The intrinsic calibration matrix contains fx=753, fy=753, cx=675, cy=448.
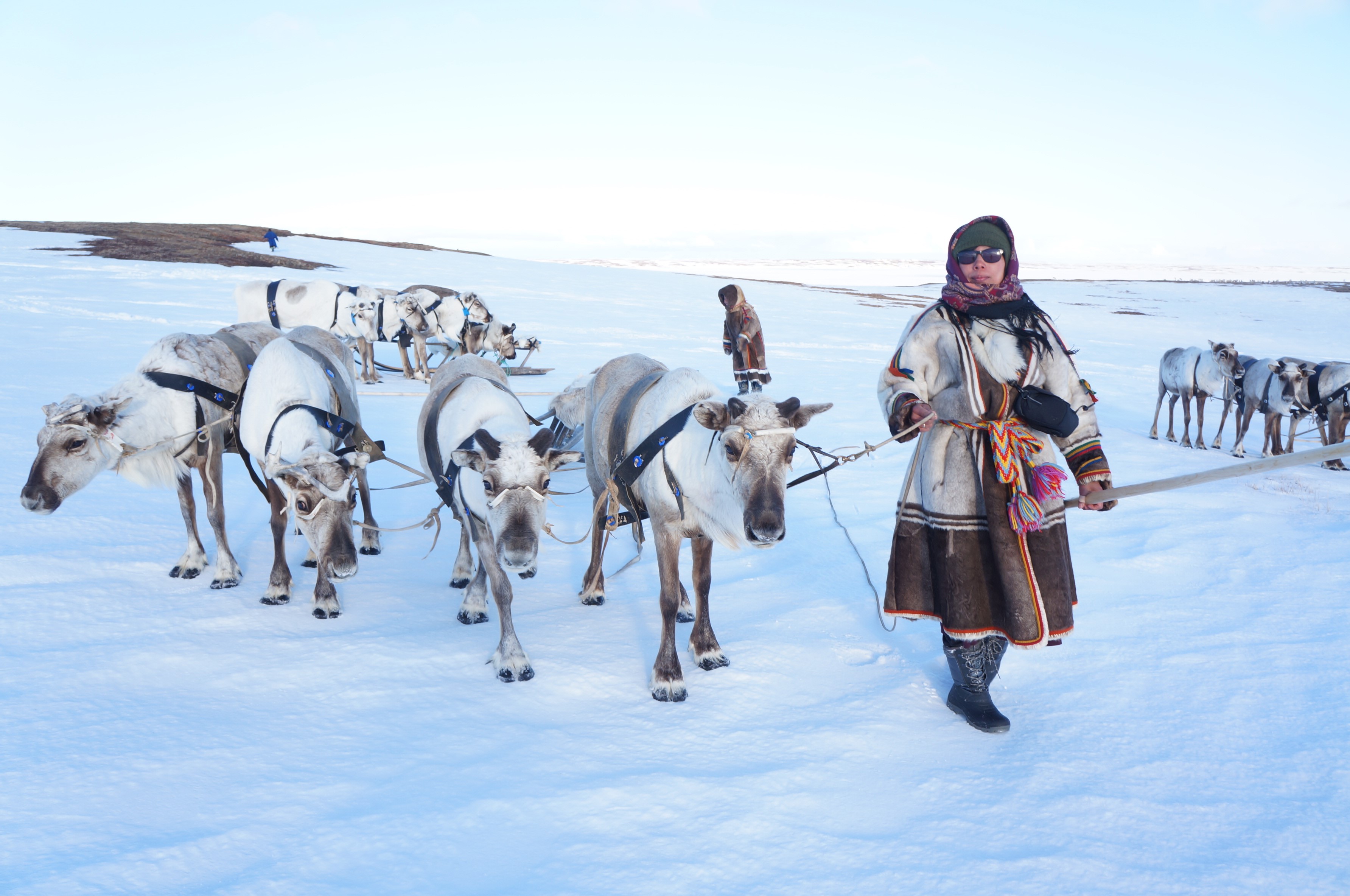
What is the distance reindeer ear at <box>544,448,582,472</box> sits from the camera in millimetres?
4070

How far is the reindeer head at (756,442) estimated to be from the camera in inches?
140

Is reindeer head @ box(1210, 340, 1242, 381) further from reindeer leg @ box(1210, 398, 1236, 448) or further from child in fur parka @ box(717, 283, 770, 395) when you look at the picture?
child in fur parka @ box(717, 283, 770, 395)

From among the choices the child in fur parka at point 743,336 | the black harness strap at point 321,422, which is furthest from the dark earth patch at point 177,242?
the black harness strap at point 321,422

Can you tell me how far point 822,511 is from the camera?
24.8 ft

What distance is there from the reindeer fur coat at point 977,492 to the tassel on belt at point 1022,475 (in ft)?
0.12

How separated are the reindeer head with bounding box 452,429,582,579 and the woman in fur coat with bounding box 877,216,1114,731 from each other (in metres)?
1.79

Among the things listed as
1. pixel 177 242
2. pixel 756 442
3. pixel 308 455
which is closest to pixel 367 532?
pixel 308 455

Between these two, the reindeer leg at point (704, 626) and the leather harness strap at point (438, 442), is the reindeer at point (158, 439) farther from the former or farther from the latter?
the reindeer leg at point (704, 626)

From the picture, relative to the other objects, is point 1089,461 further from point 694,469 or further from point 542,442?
point 542,442

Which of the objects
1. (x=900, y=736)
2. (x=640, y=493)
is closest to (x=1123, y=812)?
(x=900, y=736)

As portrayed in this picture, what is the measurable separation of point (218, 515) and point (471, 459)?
2.63 m

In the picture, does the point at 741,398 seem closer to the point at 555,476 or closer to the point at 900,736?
the point at 900,736

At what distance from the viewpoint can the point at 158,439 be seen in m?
5.24

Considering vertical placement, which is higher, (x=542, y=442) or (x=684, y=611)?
(x=542, y=442)
